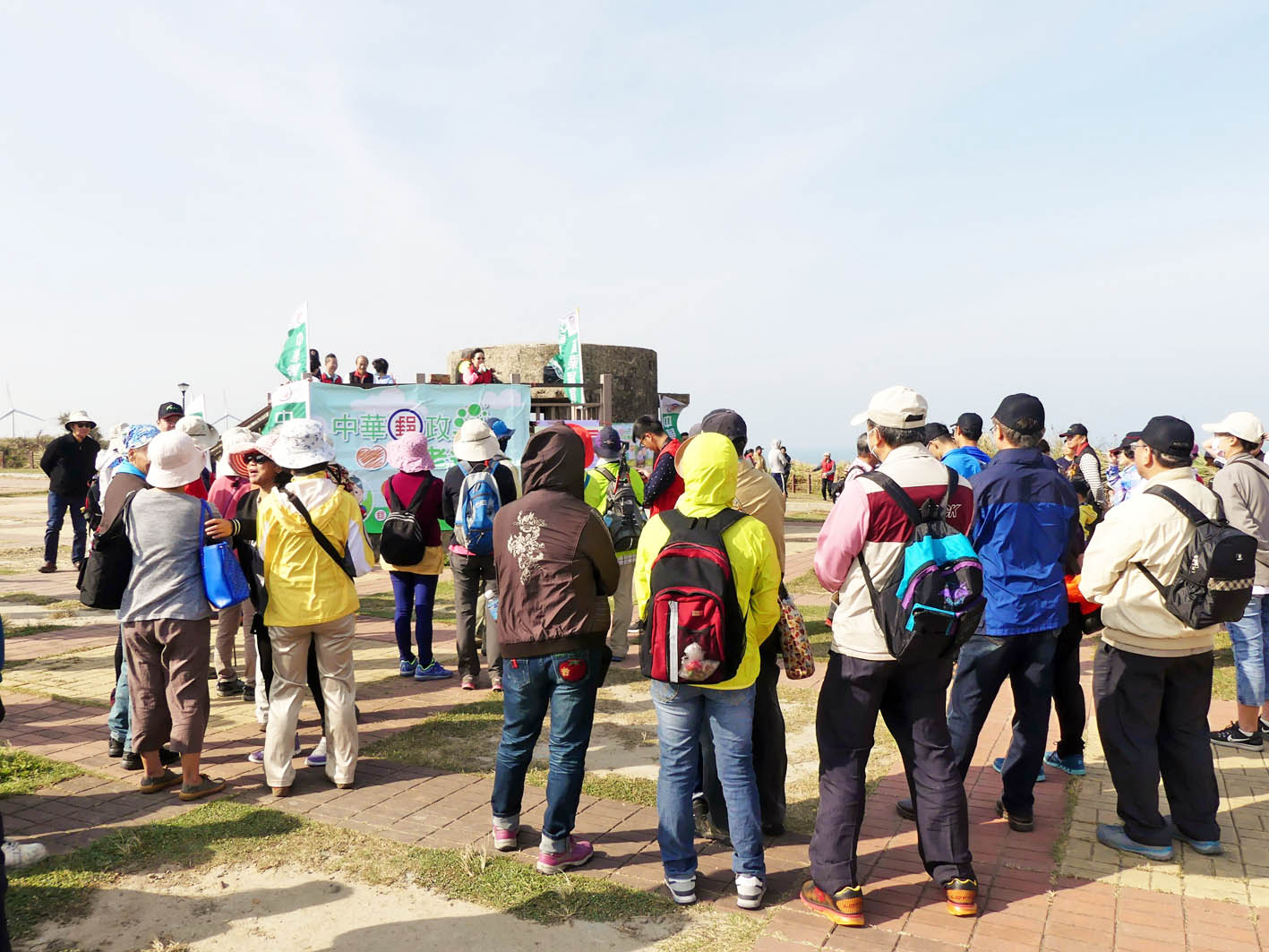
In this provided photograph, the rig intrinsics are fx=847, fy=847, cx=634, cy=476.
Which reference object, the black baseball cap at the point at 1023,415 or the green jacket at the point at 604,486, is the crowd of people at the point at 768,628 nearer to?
the black baseball cap at the point at 1023,415

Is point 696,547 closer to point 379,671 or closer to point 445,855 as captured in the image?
point 445,855

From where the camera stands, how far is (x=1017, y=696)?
402cm

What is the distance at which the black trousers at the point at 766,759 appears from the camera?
378 centimetres

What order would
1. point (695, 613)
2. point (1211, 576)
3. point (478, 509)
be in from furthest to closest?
1. point (478, 509)
2. point (1211, 576)
3. point (695, 613)

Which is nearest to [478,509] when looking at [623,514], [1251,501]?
[623,514]

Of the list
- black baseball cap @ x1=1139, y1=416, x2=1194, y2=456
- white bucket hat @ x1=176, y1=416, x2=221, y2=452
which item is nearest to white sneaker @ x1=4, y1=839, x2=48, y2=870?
white bucket hat @ x1=176, y1=416, x2=221, y2=452

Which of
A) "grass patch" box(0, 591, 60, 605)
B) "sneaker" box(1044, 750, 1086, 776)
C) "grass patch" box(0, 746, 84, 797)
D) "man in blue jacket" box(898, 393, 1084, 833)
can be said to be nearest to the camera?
"man in blue jacket" box(898, 393, 1084, 833)

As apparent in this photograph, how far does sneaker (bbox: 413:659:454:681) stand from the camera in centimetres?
659

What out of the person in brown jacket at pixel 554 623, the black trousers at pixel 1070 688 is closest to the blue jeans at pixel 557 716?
the person in brown jacket at pixel 554 623

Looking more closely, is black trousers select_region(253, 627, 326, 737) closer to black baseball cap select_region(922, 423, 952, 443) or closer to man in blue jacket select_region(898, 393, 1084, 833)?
man in blue jacket select_region(898, 393, 1084, 833)

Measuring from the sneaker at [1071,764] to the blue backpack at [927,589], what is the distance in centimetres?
212

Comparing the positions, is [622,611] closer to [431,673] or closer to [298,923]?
[431,673]

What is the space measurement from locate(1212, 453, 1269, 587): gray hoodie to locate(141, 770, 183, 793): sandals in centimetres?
597

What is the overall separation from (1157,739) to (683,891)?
7.39ft
